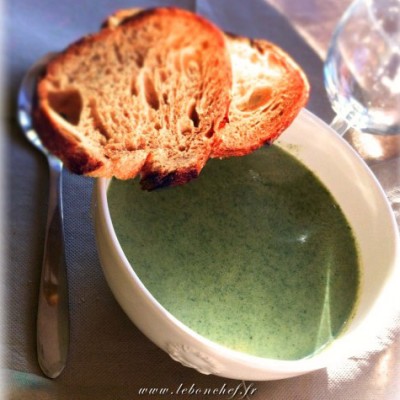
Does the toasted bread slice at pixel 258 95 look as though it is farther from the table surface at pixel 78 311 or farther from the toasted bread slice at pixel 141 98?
the table surface at pixel 78 311

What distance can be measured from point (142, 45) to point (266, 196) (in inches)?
14.8

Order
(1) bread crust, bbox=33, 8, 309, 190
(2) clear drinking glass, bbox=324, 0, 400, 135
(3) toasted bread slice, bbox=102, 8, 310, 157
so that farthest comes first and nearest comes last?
(2) clear drinking glass, bbox=324, 0, 400, 135 → (3) toasted bread slice, bbox=102, 8, 310, 157 → (1) bread crust, bbox=33, 8, 309, 190

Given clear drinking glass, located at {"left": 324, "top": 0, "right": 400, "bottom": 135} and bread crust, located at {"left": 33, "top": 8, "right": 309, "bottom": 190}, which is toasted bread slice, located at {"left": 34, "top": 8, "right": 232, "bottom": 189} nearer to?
bread crust, located at {"left": 33, "top": 8, "right": 309, "bottom": 190}

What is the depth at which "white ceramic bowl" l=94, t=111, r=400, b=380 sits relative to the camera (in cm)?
65

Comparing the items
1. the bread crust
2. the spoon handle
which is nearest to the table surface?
the spoon handle

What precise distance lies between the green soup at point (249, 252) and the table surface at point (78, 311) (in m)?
0.06

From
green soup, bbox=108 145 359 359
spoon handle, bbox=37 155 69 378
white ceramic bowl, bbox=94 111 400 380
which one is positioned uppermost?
white ceramic bowl, bbox=94 111 400 380

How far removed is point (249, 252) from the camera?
0.82 meters

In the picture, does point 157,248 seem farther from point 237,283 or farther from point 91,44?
point 91,44

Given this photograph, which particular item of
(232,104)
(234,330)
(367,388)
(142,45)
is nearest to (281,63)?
(232,104)

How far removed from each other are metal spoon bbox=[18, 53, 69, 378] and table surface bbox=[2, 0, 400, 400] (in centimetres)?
1

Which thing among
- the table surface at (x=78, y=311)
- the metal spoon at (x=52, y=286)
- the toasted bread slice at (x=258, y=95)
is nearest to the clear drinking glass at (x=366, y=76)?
the table surface at (x=78, y=311)

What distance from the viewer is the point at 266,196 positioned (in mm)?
899

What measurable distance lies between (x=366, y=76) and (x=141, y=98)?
51 centimetres
